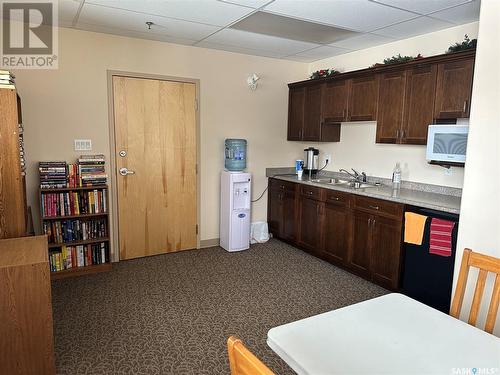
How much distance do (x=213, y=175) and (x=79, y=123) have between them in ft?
5.56

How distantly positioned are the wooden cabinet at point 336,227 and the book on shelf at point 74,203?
2.47 m

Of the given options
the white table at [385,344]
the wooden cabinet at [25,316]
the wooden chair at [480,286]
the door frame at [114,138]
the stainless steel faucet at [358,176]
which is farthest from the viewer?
the stainless steel faucet at [358,176]

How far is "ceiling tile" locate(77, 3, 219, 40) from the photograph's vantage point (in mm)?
3209

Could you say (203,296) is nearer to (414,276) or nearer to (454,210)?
(414,276)

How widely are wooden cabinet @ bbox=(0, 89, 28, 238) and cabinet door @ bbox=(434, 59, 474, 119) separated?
343 cm

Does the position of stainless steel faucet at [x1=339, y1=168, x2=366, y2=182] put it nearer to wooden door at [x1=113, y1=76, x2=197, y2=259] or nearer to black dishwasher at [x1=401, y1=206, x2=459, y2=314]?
black dishwasher at [x1=401, y1=206, x2=459, y2=314]

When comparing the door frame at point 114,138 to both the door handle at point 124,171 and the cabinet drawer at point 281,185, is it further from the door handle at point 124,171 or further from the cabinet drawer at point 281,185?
the cabinet drawer at point 281,185

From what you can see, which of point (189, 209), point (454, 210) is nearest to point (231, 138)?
point (189, 209)

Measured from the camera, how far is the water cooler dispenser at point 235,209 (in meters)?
4.52

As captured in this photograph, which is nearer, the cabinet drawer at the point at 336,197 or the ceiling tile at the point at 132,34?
the ceiling tile at the point at 132,34

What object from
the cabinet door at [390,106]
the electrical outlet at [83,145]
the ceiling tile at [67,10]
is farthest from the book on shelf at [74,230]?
the cabinet door at [390,106]

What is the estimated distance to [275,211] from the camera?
5094mm

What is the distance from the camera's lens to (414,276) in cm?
321

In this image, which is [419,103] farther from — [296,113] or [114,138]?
[114,138]
